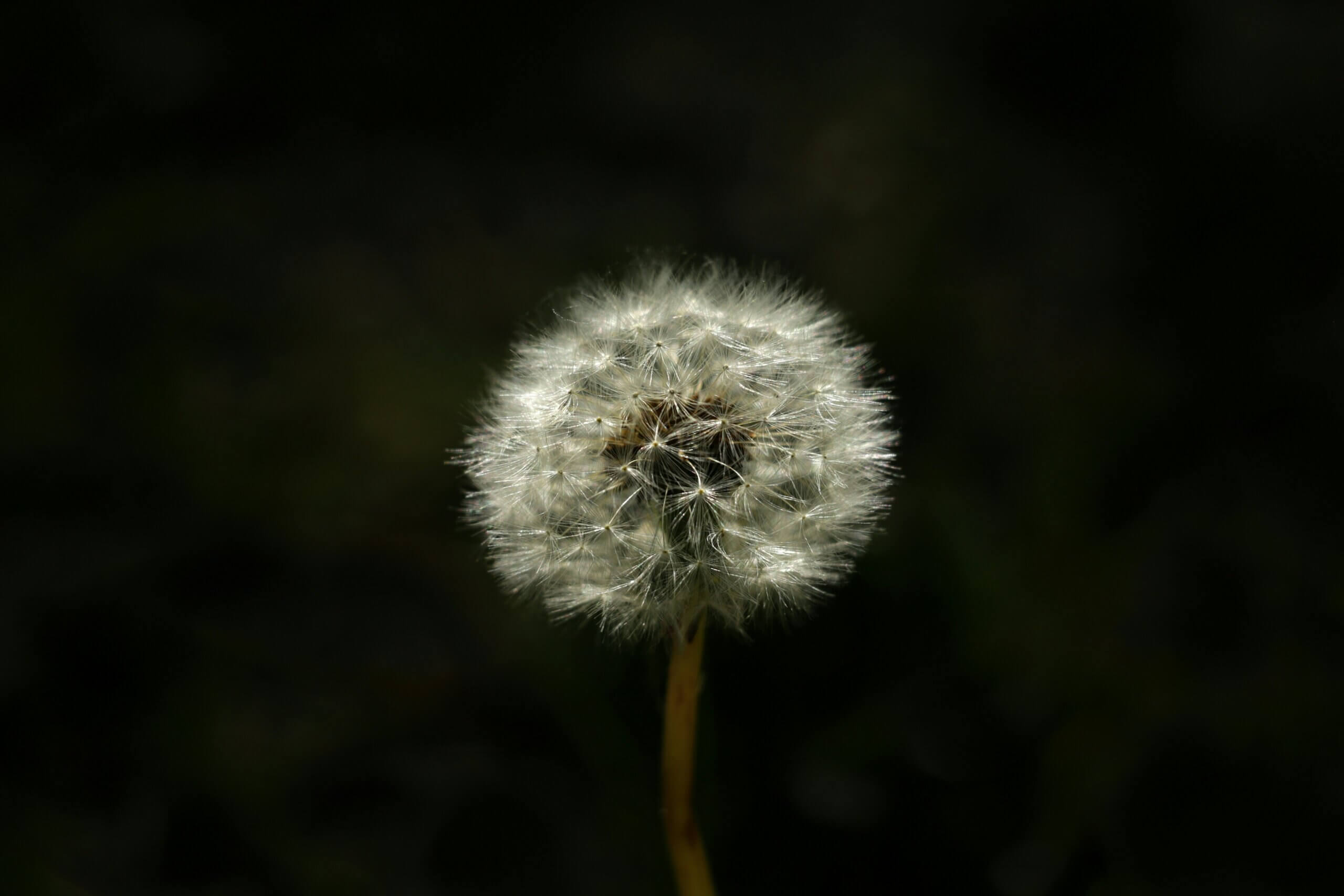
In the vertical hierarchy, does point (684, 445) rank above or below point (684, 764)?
above

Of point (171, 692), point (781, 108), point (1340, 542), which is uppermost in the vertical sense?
point (781, 108)

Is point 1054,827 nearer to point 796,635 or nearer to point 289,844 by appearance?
point 796,635

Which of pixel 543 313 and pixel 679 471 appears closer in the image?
pixel 679 471

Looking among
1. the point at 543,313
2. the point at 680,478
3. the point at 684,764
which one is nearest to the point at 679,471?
the point at 680,478

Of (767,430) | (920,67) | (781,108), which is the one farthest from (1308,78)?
(767,430)

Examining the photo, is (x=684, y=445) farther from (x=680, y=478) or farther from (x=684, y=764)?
(x=684, y=764)

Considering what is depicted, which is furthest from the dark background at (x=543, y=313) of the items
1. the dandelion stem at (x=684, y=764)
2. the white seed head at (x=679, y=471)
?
the white seed head at (x=679, y=471)

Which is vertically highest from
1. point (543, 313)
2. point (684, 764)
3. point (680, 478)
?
point (543, 313)

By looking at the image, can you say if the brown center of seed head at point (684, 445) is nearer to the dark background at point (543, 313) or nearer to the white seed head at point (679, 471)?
the white seed head at point (679, 471)
